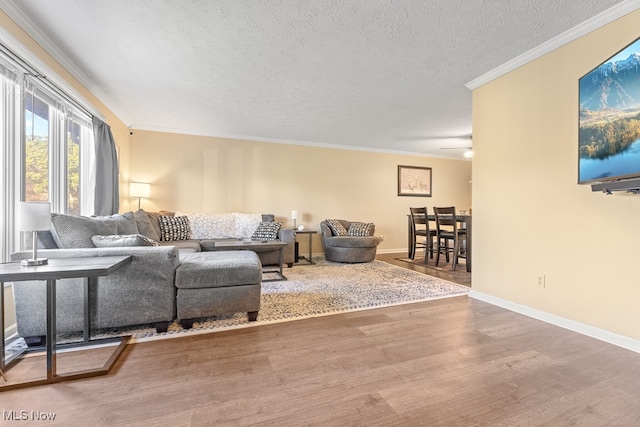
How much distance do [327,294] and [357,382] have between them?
154 cm

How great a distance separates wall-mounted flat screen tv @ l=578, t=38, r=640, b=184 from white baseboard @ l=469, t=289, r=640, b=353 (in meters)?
1.11

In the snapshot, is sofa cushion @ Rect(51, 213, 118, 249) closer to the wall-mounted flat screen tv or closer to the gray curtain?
the gray curtain

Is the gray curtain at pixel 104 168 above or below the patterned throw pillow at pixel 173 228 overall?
above

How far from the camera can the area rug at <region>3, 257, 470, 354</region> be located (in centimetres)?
220

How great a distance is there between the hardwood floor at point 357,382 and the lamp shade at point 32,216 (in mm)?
851

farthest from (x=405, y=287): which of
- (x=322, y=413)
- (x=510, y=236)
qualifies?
(x=322, y=413)

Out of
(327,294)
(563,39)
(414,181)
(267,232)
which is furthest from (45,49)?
(414,181)

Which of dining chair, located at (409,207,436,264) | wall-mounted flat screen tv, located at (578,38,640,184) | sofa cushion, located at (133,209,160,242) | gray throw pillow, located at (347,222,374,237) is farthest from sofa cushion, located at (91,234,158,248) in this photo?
dining chair, located at (409,207,436,264)

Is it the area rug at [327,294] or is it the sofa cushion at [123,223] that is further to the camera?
the sofa cushion at [123,223]

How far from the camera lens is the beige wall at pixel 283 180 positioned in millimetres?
4688

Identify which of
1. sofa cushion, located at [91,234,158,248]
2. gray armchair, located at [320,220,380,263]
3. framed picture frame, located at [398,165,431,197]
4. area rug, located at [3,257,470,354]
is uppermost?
framed picture frame, located at [398,165,431,197]

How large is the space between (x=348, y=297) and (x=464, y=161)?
5.76 metres

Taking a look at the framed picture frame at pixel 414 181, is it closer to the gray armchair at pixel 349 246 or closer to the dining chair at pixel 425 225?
the dining chair at pixel 425 225

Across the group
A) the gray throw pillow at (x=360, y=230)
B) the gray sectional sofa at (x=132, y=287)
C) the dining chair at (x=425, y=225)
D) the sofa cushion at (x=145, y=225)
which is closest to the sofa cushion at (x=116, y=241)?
the gray sectional sofa at (x=132, y=287)
